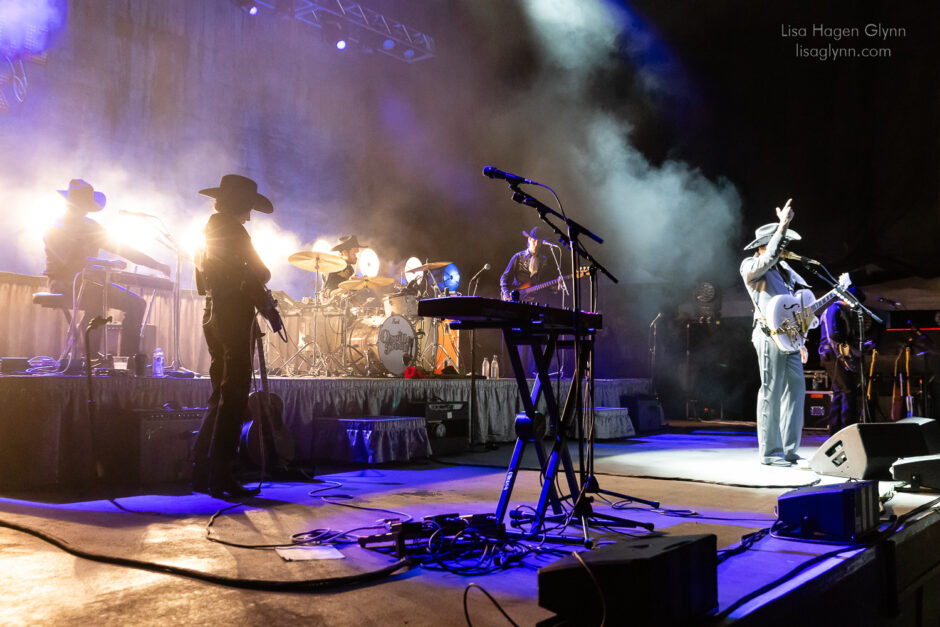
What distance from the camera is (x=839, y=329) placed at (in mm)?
8602

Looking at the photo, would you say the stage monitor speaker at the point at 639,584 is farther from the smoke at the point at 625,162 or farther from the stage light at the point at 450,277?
the smoke at the point at 625,162

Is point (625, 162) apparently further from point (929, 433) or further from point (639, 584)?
point (639, 584)

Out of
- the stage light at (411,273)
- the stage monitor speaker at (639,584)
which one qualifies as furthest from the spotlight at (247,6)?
the stage monitor speaker at (639,584)

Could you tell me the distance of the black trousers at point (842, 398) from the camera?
323 inches

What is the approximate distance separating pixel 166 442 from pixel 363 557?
Result: 292 cm

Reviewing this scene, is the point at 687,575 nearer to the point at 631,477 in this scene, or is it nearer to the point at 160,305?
the point at 631,477

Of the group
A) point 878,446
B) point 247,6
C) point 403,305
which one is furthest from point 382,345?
point 247,6

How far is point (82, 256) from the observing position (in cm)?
621

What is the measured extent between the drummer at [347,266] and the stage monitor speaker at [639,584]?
843cm

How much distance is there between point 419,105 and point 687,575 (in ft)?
40.8

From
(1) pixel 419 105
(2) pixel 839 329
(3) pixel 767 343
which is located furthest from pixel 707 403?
(1) pixel 419 105

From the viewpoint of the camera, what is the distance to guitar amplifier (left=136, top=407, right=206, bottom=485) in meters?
4.94

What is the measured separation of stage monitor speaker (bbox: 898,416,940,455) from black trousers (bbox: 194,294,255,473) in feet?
16.1

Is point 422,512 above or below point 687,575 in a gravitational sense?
below
